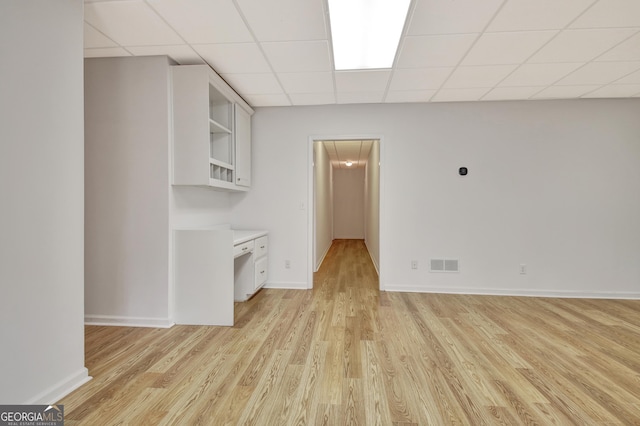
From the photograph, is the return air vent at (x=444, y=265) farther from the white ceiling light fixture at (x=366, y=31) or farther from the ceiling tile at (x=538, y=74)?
the white ceiling light fixture at (x=366, y=31)

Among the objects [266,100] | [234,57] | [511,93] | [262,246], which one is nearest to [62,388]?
[262,246]

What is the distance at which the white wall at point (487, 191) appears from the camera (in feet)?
12.0

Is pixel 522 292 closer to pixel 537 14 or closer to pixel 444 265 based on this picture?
pixel 444 265

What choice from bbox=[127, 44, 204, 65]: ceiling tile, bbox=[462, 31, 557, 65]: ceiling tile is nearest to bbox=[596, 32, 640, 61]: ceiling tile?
bbox=[462, 31, 557, 65]: ceiling tile

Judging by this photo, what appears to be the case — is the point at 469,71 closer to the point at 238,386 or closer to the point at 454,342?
the point at 454,342

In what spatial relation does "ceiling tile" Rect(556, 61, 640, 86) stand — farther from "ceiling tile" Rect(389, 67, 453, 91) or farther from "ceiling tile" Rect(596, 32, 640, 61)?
"ceiling tile" Rect(389, 67, 453, 91)

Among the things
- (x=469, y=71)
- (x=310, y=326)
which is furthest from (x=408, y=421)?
(x=469, y=71)

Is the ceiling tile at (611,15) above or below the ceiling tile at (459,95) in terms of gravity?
below

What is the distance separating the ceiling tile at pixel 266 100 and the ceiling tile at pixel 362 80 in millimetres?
734

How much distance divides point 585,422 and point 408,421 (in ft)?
2.86

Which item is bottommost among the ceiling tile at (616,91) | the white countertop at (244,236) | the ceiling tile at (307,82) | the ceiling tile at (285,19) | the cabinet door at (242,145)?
the white countertop at (244,236)

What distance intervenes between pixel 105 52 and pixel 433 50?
279 cm

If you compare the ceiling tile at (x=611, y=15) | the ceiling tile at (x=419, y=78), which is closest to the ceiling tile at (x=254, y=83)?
the ceiling tile at (x=419, y=78)

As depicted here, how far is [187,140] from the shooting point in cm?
278
